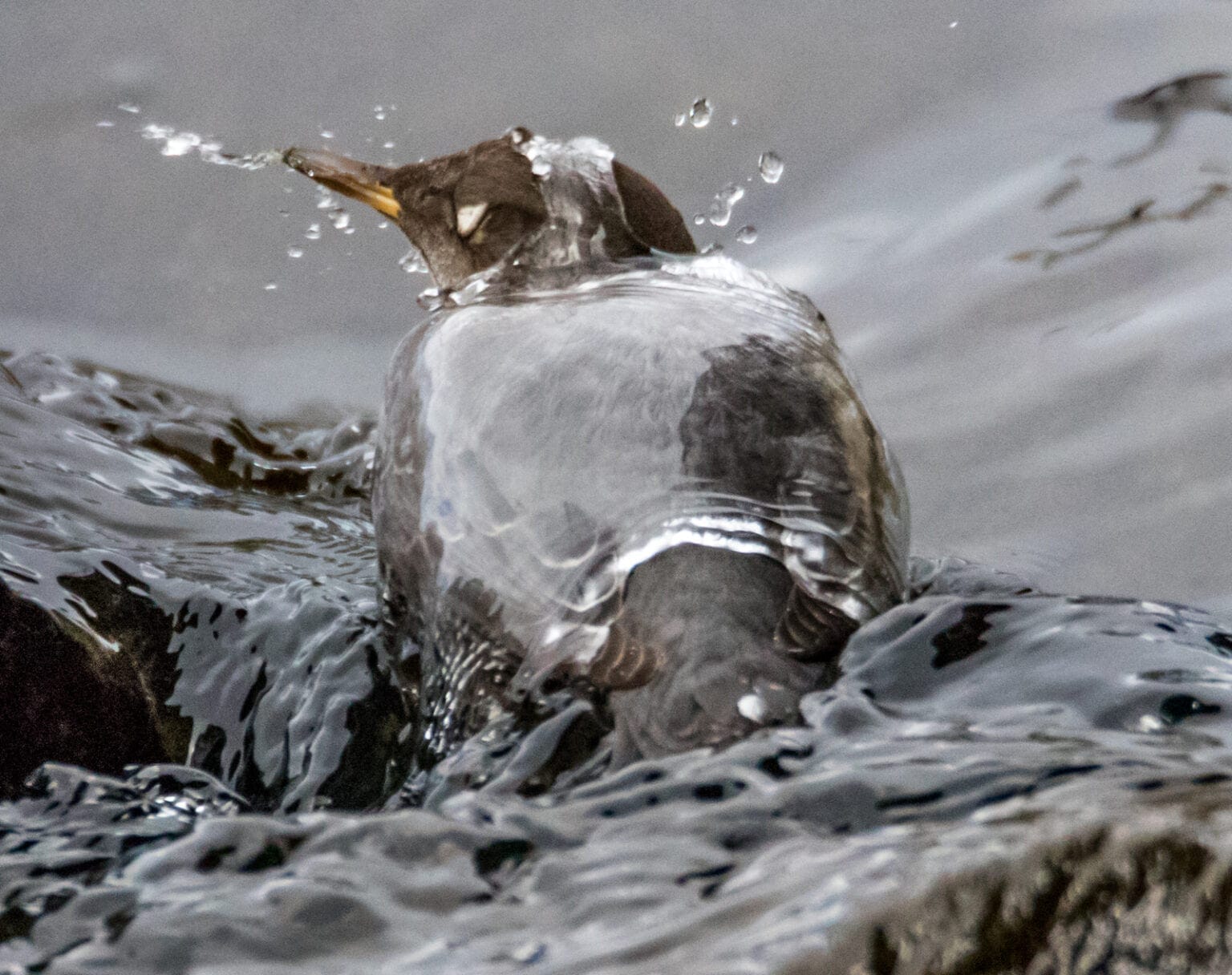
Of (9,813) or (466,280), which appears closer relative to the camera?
(9,813)

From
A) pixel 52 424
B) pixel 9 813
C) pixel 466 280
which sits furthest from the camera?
pixel 52 424

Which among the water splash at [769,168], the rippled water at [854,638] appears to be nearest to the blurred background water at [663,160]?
the rippled water at [854,638]

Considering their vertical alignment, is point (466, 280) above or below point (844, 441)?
above

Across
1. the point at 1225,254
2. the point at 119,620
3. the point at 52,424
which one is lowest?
the point at 119,620

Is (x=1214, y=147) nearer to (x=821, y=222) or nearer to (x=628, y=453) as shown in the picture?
(x=821, y=222)

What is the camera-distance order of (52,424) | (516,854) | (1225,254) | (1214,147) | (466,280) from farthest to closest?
(1214,147) → (1225,254) → (52,424) → (466,280) → (516,854)

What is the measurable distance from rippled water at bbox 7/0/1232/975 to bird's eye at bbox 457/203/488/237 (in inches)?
27.8

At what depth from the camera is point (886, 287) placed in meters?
4.43

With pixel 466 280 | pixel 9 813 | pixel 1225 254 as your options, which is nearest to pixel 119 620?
pixel 9 813

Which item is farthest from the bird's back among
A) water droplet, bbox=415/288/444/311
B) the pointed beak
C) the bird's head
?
the pointed beak

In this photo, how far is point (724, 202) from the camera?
4141mm

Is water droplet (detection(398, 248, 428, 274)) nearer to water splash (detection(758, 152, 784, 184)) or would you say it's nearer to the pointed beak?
the pointed beak

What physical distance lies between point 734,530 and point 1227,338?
225 centimetres

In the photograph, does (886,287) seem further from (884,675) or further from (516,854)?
(516,854)
